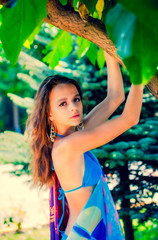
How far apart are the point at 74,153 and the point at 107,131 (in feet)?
0.91

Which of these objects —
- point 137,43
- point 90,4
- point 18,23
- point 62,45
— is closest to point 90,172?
point 62,45

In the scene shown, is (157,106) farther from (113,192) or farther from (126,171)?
(113,192)

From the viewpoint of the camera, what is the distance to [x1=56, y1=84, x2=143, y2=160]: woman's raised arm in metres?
1.41

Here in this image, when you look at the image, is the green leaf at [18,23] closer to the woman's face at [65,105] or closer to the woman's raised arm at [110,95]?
the woman's raised arm at [110,95]

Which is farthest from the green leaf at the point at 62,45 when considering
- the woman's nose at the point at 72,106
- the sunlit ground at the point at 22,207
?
the sunlit ground at the point at 22,207

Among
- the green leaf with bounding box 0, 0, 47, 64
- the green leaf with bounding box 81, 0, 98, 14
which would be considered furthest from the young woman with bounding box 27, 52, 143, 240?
the green leaf with bounding box 0, 0, 47, 64

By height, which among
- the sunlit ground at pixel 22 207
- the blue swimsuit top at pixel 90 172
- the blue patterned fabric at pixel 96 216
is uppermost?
the blue swimsuit top at pixel 90 172

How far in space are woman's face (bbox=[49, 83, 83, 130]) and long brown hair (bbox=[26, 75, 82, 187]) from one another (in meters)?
0.04

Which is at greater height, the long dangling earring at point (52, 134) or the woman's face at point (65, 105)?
the woman's face at point (65, 105)

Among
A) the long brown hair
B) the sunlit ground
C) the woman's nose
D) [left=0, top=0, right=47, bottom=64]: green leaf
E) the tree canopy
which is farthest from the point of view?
the sunlit ground

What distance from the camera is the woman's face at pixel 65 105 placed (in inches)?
71.1

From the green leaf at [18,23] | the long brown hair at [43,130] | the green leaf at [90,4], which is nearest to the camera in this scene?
the green leaf at [18,23]

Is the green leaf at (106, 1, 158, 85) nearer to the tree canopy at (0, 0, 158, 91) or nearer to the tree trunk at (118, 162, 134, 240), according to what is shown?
Answer: the tree canopy at (0, 0, 158, 91)

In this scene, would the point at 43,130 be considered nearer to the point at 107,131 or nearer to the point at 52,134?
the point at 52,134
